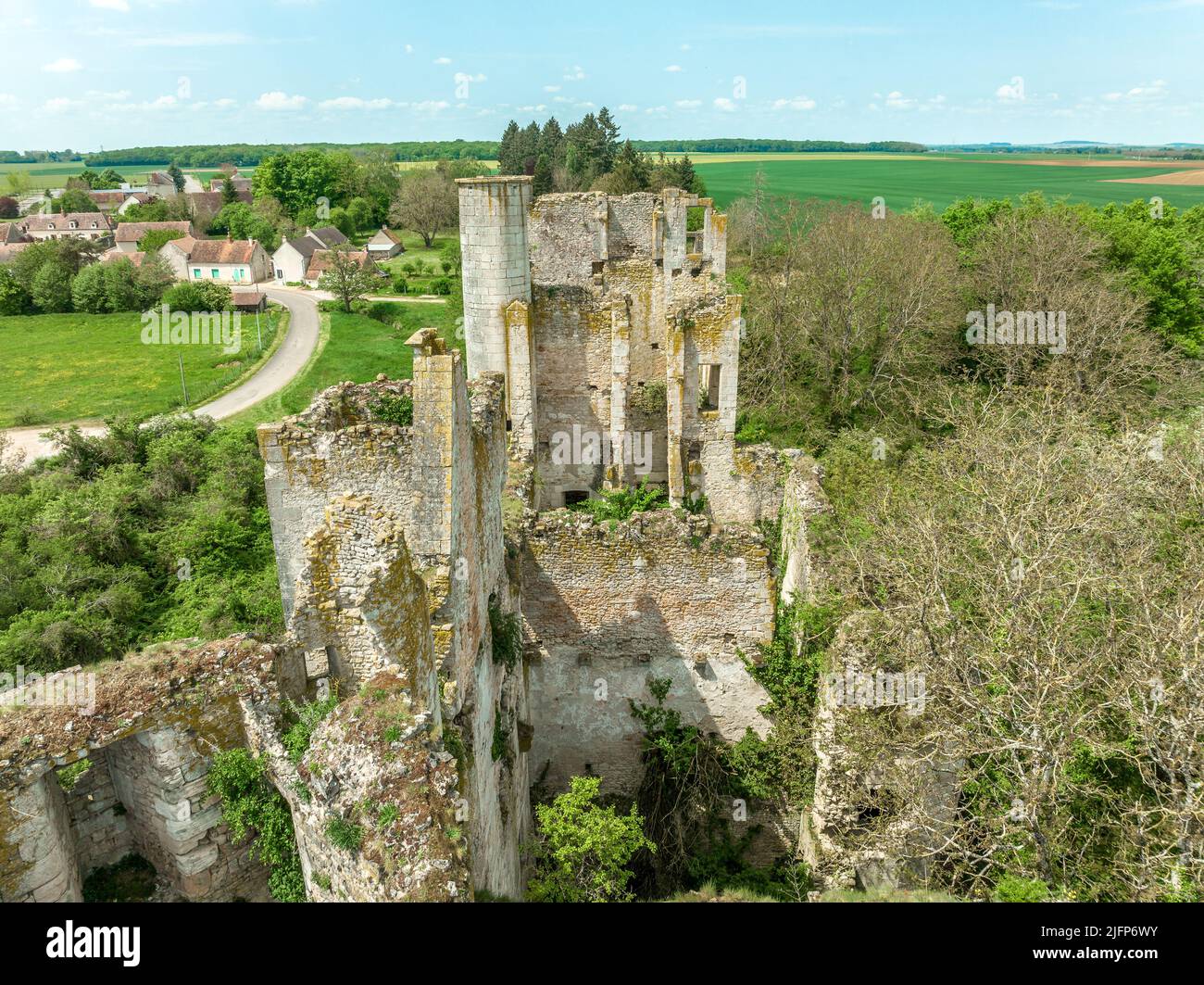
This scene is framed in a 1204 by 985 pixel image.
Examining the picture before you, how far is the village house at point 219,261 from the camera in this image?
75188 mm

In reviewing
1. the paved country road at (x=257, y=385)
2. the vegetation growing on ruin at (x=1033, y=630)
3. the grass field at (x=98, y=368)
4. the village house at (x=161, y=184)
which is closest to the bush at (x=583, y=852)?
the vegetation growing on ruin at (x=1033, y=630)

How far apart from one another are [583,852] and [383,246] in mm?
86197

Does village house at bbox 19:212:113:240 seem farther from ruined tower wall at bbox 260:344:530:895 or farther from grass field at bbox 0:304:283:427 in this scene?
ruined tower wall at bbox 260:344:530:895

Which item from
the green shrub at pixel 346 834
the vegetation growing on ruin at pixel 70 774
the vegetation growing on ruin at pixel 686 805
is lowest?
the vegetation growing on ruin at pixel 686 805

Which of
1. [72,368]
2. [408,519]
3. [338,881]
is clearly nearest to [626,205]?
[408,519]

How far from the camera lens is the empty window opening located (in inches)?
766

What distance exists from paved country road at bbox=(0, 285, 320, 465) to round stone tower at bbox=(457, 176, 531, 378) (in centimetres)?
2654

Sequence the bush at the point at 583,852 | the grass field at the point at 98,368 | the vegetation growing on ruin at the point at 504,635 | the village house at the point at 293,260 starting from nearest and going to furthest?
1. the bush at the point at 583,852
2. the vegetation growing on ruin at the point at 504,635
3. the grass field at the point at 98,368
4. the village house at the point at 293,260

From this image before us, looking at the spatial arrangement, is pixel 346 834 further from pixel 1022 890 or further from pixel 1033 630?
pixel 1033 630

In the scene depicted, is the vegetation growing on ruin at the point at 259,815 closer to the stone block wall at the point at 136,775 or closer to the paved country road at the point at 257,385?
the stone block wall at the point at 136,775

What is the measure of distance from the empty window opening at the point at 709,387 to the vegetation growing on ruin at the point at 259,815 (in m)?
14.7

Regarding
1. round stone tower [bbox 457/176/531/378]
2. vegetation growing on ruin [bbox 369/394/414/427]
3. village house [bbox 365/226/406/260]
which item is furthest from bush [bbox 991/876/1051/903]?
village house [bbox 365/226/406/260]

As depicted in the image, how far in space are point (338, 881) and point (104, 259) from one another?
304 feet

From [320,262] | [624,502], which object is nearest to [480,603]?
[624,502]
